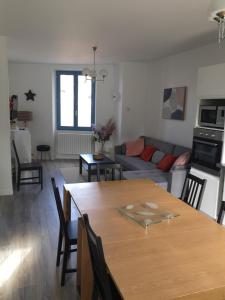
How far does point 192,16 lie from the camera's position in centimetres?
308

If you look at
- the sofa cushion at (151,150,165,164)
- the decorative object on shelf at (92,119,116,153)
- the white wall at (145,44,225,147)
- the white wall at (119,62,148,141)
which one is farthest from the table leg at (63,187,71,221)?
the white wall at (119,62,148,141)

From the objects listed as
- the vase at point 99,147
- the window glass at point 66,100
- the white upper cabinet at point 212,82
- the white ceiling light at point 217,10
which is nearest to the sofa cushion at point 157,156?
the white upper cabinet at point 212,82

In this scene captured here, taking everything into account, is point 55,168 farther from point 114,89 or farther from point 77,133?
point 114,89

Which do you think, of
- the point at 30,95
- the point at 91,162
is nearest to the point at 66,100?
the point at 30,95

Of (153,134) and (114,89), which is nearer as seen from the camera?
(153,134)

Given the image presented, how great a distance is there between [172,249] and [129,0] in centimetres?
228

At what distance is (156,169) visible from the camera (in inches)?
199

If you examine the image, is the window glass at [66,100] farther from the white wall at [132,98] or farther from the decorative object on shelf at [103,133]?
the white wall at [132,98]

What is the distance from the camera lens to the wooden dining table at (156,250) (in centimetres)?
129

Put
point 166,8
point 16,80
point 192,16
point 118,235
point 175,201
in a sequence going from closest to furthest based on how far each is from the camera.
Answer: point 118,235
point 175,201
point 166,8
point 192,16
point 16,80

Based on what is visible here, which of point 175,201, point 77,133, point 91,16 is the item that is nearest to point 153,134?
point 77,133

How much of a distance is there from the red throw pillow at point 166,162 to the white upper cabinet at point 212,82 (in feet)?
4.63

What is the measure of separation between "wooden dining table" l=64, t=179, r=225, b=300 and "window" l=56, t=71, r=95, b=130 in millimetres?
5362

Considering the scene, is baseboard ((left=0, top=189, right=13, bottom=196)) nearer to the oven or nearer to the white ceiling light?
the oven
